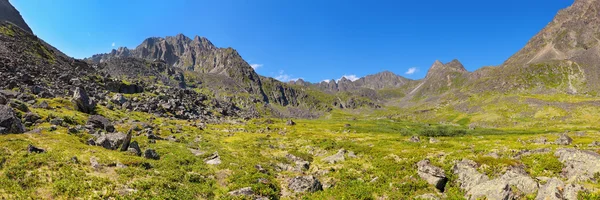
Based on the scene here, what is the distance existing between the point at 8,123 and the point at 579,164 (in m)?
62.7

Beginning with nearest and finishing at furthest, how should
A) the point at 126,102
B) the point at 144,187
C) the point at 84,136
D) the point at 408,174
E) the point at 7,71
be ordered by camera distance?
the point at 144,187 → the point at 408,174 → the point at 84,136 → the point at 7,71 → the point at 126,102

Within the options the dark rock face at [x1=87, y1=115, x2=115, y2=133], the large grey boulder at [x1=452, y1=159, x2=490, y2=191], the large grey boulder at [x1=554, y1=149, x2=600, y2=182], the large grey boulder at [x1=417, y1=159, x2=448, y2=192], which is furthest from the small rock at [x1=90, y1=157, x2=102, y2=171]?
the large grey boulder at [x1=554, y1=149, x2=600, y2=182]

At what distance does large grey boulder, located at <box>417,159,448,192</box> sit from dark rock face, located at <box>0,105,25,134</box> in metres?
49.2

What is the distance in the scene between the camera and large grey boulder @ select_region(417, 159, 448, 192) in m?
27.9

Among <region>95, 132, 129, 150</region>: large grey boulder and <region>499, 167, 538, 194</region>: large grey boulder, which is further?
<region>95, 132, 129, 150</region>: large grey boulder

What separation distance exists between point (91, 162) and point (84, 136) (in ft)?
61.0

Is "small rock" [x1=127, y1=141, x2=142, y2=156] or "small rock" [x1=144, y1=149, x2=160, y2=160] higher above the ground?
"small rock" [x1=127, y1=141, x2=142, y2=156]

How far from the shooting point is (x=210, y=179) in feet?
100

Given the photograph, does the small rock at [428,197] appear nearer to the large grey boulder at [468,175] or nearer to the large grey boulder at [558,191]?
the large grey boulder at [468,175]

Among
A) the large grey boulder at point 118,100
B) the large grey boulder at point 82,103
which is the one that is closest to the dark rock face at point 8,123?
the large grey boulder at point 82,103

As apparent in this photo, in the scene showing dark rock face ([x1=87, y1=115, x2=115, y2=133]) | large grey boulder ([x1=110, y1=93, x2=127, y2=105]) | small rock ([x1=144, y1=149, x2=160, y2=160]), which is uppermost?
large grey boulder ([x1=110, y1=93, x2=127, y2=105])

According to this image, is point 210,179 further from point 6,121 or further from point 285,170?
point 6,121

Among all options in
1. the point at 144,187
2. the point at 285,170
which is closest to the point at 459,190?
the point at 285,170

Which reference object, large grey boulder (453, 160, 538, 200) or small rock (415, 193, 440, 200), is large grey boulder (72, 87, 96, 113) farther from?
large grey boulder (453, 160, 538, 200)
